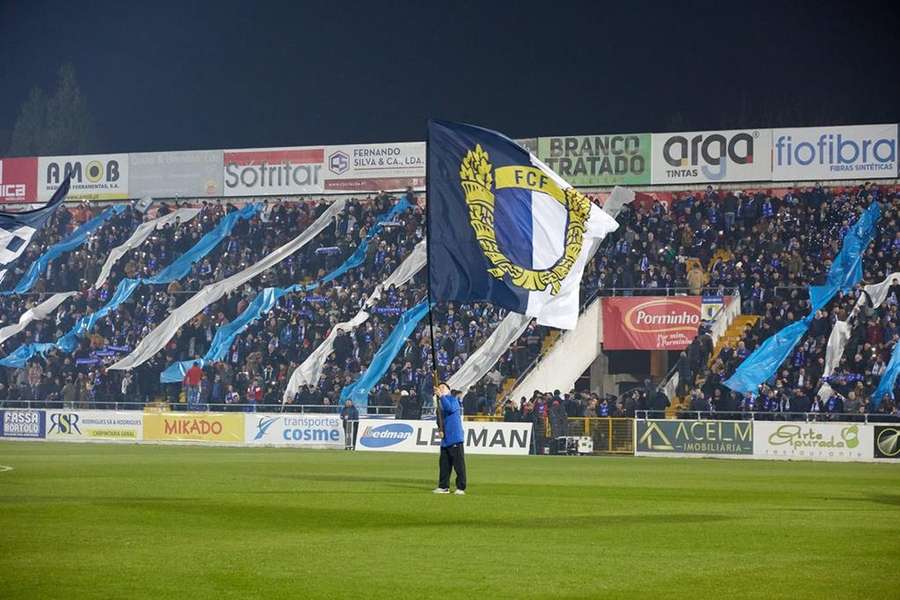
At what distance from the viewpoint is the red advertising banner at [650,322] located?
5134 centimetres

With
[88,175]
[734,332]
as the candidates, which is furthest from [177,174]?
[734,332]

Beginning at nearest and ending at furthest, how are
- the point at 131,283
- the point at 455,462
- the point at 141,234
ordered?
the point at 455,462, the point at 131,283, the point at 141,234

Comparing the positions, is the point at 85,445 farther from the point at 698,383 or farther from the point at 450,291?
the point at 450,291

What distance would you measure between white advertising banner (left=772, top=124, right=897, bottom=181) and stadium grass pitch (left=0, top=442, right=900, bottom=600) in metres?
25.8

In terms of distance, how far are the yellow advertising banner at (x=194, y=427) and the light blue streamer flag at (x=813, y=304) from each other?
16.5m

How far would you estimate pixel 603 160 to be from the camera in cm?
5897

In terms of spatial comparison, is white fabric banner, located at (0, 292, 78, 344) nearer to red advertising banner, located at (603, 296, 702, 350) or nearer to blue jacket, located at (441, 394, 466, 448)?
red advertising banner, located at (603, 296, 702, 350)

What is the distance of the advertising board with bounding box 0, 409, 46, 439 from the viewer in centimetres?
5078

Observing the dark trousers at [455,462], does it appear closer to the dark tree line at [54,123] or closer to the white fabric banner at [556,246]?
the white fabric banner at [556,246]

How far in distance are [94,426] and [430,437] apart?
1294 centimetres

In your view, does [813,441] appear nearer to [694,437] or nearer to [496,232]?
[694,437]

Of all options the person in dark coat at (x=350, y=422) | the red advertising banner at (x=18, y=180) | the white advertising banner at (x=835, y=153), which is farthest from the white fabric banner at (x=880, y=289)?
the red advertising banner at (x=18, y=180)

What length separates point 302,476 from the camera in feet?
99.2

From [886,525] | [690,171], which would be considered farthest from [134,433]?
[886,525]
